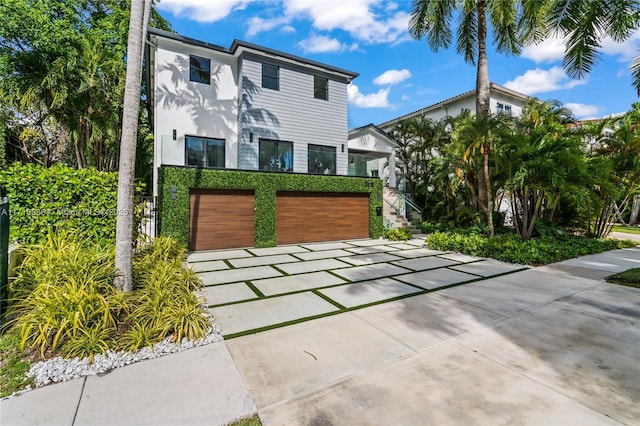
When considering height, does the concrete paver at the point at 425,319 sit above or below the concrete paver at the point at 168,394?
above

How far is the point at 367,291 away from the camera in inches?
205

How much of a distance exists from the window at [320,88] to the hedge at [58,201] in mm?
9071

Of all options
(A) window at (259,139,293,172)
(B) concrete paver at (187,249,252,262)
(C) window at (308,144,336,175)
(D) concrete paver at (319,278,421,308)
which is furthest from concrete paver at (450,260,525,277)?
(A) window at (259,139,293,172)

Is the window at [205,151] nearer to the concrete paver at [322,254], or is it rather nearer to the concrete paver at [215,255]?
the concrete paver at [215,255]

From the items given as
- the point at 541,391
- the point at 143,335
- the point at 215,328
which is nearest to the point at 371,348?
the point at 541,391

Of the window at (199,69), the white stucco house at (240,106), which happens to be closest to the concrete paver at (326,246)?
the white stucco house at (240,106)

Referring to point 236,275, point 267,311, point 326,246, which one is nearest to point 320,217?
point 326,246

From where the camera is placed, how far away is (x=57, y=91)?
920cm

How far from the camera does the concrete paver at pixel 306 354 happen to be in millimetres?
2514

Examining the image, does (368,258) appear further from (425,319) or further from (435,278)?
(425,319)

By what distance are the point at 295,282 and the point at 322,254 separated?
307cm

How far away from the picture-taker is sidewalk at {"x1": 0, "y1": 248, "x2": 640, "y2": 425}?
215cm

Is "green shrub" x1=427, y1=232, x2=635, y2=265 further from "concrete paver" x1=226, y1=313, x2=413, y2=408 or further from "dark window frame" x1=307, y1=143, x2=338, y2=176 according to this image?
"concrete paver" x1=226, y1=313, x2=413, y2=408

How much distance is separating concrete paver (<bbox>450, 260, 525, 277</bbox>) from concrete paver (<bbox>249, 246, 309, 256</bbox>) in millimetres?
4838
